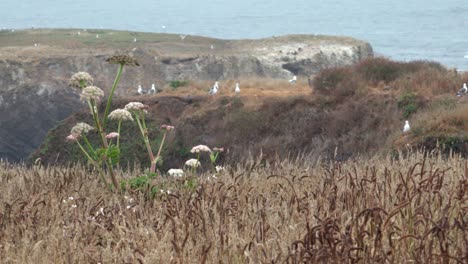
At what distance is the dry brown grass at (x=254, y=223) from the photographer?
16.8ft

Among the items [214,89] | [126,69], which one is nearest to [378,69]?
[214,89]

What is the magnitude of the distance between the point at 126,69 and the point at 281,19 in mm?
79442

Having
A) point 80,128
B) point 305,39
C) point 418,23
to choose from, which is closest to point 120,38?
point 305,39

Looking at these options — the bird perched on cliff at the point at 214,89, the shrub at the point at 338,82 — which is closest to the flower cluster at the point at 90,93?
the shrub at the point at 338,82

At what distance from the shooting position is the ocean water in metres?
100

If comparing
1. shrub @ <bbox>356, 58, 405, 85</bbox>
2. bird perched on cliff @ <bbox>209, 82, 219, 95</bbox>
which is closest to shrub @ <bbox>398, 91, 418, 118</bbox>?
shrub @ <bbox>356, 58, 405, 85</bbox>

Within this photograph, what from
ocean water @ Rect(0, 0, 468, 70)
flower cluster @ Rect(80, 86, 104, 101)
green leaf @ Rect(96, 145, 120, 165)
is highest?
flower cluster @ Rect(80, 86, 104, 101)

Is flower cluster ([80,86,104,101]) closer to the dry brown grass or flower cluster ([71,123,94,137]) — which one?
flower cluster ([71,123,94,137])

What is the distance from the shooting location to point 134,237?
235 inches

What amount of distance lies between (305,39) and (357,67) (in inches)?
1564

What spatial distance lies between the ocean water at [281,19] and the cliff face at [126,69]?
11.8 meters

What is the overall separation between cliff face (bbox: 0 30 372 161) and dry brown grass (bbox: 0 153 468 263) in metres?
50.4

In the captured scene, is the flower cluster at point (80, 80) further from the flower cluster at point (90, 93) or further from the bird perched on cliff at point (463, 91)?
the bird perched on cliff at point (463, 91)

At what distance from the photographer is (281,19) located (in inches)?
5650
